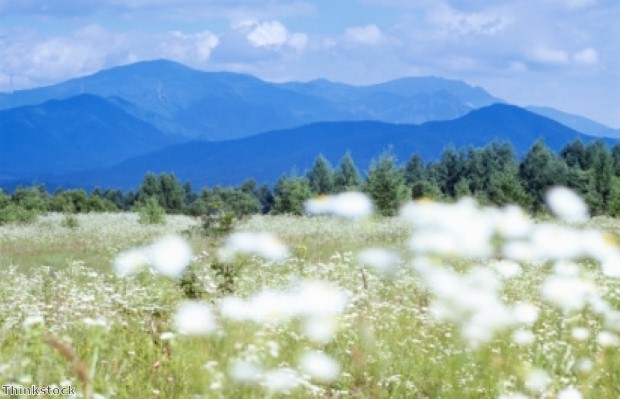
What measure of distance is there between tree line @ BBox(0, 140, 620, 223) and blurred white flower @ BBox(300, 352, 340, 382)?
91.2 ft

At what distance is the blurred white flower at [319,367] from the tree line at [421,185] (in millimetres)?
27789

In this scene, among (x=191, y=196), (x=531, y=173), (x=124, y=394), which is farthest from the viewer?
(x=191, y=196)

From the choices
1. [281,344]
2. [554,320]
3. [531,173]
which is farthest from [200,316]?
[531,173]

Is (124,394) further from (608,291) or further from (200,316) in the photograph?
(608,291)

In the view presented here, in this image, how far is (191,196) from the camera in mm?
95688

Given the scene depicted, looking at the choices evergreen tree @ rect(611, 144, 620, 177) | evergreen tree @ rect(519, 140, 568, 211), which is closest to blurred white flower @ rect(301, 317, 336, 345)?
evergreen tree @ rect(519, 140, 568, 211)

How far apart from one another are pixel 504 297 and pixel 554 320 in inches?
26.1

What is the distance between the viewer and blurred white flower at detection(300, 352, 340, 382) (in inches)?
193

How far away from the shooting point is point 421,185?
57031 mm

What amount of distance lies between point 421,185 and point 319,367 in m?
52.7

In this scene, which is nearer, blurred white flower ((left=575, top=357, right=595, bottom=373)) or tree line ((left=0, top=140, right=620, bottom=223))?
blurred white flower ((left=575, top=357, right=595, bottom=373))

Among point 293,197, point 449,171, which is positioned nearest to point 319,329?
point 293,197

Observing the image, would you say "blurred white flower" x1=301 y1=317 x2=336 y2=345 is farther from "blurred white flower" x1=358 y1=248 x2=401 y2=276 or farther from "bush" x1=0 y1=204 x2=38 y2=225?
"bush" x1=0 y1=204 x2=38 y2=225

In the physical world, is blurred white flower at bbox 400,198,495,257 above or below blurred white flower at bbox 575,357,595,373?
above
